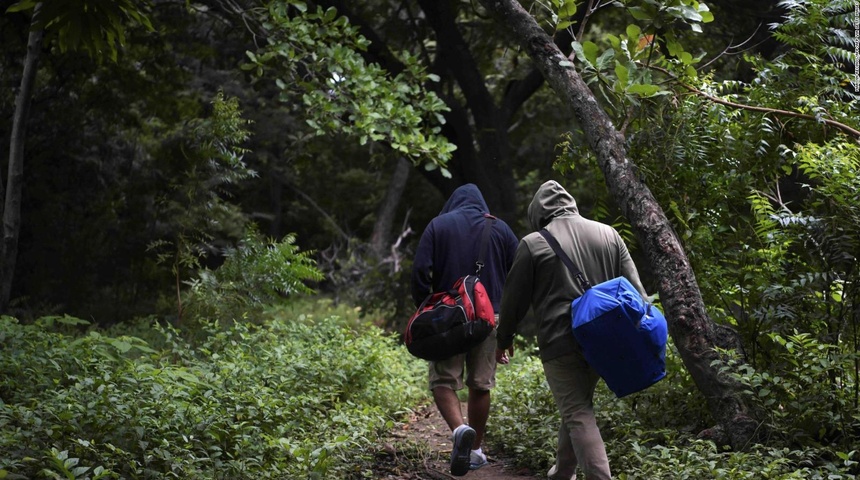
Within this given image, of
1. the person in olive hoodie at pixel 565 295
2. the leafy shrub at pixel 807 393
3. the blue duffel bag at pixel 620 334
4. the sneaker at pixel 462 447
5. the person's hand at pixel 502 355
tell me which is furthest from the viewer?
the sneaker at pixel 462 447

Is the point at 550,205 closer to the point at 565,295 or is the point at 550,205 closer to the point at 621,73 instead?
the point at 565,295

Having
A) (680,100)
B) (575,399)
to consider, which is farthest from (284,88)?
(575,399)

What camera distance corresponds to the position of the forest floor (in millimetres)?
6699

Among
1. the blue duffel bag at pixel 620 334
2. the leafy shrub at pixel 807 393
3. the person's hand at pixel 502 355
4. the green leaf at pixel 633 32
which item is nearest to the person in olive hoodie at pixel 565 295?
the blue duffel bag at pixel 620 334

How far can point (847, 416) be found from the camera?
18.0 feet

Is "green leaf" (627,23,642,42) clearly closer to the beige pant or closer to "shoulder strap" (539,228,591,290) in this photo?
"shoulder strap" (539,228,591,290)

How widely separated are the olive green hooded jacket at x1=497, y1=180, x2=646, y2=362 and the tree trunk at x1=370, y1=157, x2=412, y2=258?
18731 millimetres

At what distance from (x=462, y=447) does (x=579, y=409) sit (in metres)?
1.14

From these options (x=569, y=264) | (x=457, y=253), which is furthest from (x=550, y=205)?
(x=457, y=253)

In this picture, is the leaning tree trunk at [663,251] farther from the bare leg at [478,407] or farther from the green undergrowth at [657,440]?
the bare leg at [478,407]

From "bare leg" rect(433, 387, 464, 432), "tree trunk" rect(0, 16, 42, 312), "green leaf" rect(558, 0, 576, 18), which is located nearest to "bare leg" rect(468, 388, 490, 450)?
"bare leg" rect(433, 387, 464, 432)

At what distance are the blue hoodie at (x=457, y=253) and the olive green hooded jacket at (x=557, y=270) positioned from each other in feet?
3.29

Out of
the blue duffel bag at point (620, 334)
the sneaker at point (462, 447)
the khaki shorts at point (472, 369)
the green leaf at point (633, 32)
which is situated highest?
the green leaf at point (633, 32)

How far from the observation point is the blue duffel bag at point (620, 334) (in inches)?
193
